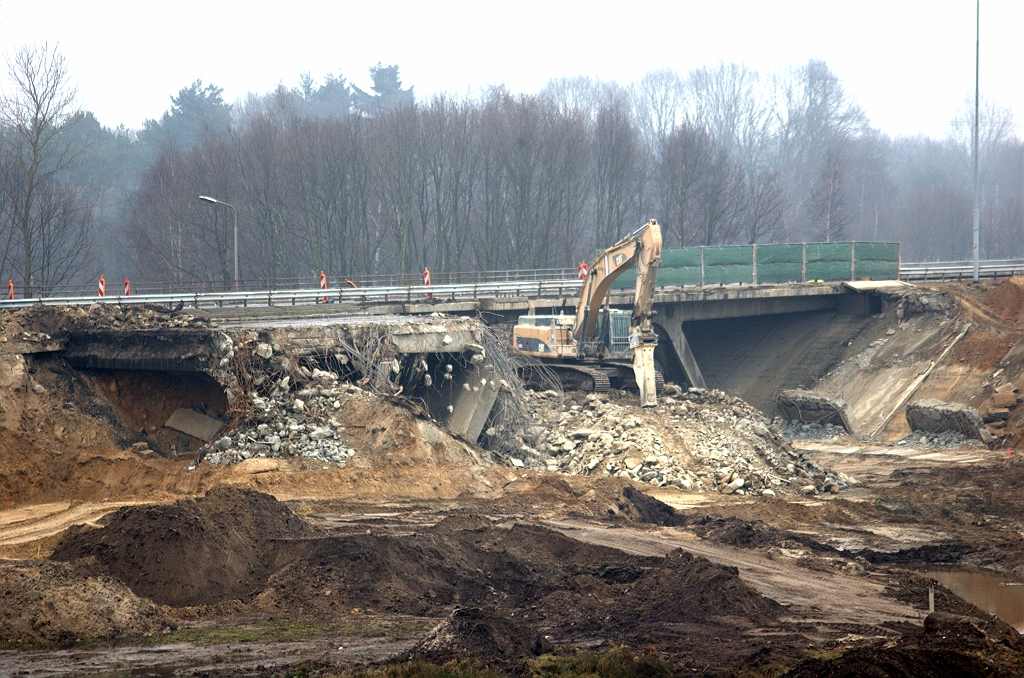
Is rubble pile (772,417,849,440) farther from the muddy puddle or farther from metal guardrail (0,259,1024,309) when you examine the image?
the muddy puddle

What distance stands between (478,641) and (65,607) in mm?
4521

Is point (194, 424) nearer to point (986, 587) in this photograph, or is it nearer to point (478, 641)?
point (478, 641)

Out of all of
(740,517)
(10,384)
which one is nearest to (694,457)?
(740,517)

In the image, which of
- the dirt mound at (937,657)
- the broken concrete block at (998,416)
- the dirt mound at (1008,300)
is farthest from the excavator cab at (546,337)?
the dirt mound at (937,657)

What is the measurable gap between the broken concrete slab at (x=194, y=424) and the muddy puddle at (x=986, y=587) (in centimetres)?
1371

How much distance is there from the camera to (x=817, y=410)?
2870 centimetres

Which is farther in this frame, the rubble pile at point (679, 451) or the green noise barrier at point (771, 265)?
the green noise barrier at point (771, 265)

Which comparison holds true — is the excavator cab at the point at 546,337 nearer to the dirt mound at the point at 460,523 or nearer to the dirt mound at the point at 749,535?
the dirt mound at the point at 749,535

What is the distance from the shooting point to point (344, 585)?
36.6 ft

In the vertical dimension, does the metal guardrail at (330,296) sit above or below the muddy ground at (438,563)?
above

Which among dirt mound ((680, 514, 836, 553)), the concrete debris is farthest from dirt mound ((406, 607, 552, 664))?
the concrete debris

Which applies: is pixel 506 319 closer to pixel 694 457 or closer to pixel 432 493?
pixel 694 457

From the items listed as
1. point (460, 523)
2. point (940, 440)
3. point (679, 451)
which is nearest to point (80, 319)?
point (460, 523)

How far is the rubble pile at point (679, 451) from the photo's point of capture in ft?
64.3
